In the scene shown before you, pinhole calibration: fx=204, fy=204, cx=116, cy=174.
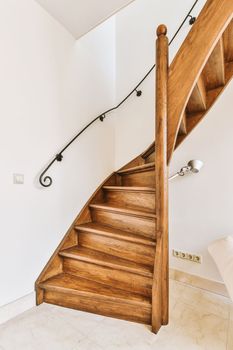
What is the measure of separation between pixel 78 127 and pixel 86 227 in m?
1.04

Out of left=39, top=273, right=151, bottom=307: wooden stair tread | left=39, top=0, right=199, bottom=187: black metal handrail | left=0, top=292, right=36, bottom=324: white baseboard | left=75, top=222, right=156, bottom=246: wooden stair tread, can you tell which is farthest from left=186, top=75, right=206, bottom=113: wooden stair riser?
left=0, top=292, right=36, bottom=324: white baseboard

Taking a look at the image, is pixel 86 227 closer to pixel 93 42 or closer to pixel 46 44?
pixel 46 44

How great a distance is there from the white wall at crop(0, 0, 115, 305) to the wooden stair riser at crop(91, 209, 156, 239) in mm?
247

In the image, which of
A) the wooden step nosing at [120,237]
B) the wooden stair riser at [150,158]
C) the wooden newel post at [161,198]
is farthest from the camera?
the wooden stair riser at [150,158]

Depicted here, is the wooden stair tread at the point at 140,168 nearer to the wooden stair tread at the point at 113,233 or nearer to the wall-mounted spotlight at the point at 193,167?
the wall-mounted spotlight at the point at 193,167

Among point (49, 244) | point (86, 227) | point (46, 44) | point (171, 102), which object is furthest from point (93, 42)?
point (49, 244)

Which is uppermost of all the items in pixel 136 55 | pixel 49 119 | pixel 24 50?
pixel 136 55

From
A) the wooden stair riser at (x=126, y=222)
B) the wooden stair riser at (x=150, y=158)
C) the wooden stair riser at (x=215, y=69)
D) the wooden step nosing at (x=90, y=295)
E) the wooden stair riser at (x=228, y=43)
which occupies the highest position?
the wooden stair riser at (x=228, y=43)

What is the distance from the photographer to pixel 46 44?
1.80 meters

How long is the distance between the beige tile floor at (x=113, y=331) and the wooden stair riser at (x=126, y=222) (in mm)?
617

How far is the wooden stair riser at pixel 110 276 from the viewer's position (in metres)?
1.50

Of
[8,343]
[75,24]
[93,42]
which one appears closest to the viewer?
[8,343]

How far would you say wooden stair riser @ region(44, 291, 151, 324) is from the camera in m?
1.41

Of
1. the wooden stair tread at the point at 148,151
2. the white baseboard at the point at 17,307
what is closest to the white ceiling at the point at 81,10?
the wooden stair tread at the point at 148,151
